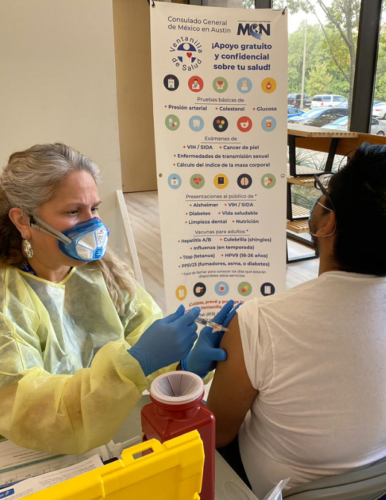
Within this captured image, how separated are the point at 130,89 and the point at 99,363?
19.8 ft

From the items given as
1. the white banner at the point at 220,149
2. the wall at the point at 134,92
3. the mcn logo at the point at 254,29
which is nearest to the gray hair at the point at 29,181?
the white banner at the point at 220,149

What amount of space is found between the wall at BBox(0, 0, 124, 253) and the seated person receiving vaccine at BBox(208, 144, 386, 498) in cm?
204

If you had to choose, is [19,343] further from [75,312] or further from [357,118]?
[357,118]

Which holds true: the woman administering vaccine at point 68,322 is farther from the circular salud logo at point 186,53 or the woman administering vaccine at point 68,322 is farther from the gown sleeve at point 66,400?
the circular salud logo at point 186,53

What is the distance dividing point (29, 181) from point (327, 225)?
814 mm

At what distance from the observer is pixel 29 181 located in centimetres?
123

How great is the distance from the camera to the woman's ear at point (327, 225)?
37.2 inches

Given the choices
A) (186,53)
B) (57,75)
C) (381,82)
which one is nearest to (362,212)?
(186,53)

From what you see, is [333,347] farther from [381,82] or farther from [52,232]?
[381,82]

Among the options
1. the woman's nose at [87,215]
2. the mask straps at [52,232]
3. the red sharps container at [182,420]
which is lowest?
the red sharps container at [182,420]

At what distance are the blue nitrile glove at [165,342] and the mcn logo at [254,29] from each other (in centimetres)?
164

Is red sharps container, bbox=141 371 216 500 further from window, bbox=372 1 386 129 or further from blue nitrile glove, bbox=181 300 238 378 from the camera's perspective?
window, bbox=372 1 386 129

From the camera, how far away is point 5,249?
48.7 inches

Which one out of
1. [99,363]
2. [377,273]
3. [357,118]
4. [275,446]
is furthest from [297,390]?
[357,118]
